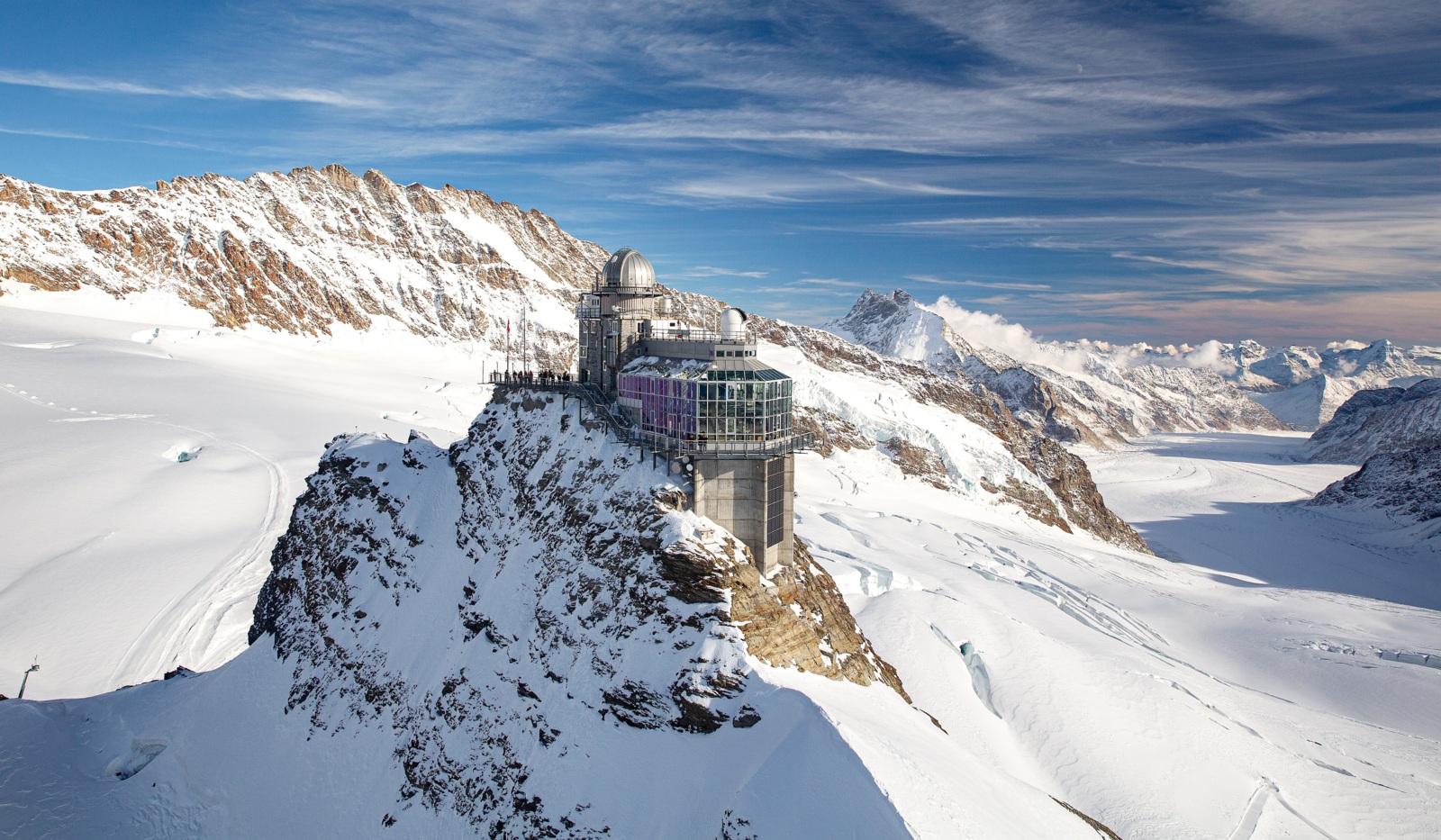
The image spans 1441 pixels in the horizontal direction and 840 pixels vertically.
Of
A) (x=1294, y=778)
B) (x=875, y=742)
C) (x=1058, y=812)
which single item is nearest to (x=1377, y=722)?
(x=1294, y=778)

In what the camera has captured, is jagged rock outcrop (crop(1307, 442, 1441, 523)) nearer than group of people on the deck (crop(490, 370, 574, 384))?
No

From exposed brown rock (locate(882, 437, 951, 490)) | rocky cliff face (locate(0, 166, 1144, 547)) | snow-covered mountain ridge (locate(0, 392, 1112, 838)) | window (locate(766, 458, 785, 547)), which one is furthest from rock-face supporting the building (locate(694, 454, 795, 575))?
rocky cliff face (locate(0, 166, 1144, 547))

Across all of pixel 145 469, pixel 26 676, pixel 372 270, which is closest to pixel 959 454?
pixel 145 469

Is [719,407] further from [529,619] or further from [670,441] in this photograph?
[529,619]

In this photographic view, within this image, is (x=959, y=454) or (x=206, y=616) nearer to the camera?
(x=206, y=616)

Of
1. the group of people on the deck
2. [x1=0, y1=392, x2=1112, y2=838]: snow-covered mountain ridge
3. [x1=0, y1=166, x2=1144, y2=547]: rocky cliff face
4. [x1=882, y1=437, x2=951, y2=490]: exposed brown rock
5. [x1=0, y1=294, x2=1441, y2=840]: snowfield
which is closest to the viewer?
[x1=0, y1=392, x2=1112, y2=838]: snow-covered mountain ridge

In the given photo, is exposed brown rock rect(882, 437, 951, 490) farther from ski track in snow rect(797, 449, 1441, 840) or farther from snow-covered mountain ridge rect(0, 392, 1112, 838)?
snow-covered mountain ridge rect(0, 392, 1112, 838)
